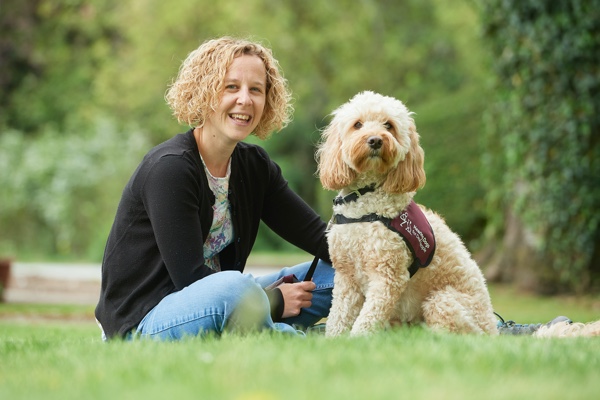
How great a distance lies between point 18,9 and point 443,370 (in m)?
20.9

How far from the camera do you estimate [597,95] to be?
8.62 metres

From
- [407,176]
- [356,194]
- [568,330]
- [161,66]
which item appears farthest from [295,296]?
[161,66]

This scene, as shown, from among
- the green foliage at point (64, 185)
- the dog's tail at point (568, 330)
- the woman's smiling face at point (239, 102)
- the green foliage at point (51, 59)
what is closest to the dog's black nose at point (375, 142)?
the woman's smiling face at point (239, 102)

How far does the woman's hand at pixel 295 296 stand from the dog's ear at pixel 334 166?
652 millimetres

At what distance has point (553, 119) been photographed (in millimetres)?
9000

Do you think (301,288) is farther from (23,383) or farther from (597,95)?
(597,95)

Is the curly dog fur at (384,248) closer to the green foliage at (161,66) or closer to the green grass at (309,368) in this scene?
the green grass at (309,368)

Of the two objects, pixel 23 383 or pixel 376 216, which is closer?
pixel 23 383

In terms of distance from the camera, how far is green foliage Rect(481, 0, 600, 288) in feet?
28.3

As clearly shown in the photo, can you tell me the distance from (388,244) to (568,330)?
106 centimetres

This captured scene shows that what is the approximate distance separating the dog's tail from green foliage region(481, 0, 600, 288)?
190 inches

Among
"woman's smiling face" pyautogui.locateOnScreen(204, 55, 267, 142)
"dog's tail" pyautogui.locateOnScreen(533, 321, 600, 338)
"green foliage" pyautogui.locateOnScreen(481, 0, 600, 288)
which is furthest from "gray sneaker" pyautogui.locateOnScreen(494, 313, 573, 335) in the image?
"green foliage" pyautogui.locateOnScreen(481, 0, 600, 288)

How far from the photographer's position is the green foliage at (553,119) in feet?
28.3

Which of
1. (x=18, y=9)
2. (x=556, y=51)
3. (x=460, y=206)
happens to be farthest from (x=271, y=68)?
(x=18, y=9)
